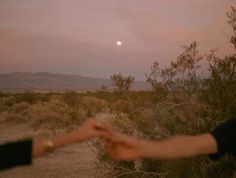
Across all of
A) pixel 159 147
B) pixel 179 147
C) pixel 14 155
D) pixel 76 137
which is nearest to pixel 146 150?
pixel 159 147

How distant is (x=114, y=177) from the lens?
721 cm

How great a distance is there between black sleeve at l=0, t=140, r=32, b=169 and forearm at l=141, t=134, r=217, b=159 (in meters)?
0.63

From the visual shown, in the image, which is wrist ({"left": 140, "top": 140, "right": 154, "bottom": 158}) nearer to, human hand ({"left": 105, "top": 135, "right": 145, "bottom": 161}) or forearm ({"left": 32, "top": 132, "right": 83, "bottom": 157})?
human hand ({"left": 105, "top": 135, "right": 145, "bottom": 161})

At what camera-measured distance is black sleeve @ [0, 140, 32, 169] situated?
2.05 m

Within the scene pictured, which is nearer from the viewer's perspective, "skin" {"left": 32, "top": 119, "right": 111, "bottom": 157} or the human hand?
"skin" {"left": 32, "top": 119, "right": 111, "bottom": 157}

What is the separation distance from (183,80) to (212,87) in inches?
39.1

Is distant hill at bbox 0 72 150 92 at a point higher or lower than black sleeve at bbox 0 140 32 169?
higher

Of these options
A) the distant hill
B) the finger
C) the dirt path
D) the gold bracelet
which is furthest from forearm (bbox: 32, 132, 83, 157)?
the distant hill

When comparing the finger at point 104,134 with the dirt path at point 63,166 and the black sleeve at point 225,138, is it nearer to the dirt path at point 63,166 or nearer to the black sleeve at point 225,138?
the black sleeve at point 225,138

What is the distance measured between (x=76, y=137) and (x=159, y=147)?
491 mm

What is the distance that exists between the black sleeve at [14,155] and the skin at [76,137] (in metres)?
0.06

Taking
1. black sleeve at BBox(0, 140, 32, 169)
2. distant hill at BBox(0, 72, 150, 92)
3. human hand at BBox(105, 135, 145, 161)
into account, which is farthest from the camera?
distant hill at BBox(0, 72, 150, 92)

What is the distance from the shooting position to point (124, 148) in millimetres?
2340

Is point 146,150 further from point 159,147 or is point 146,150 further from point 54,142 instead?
point 54,142
